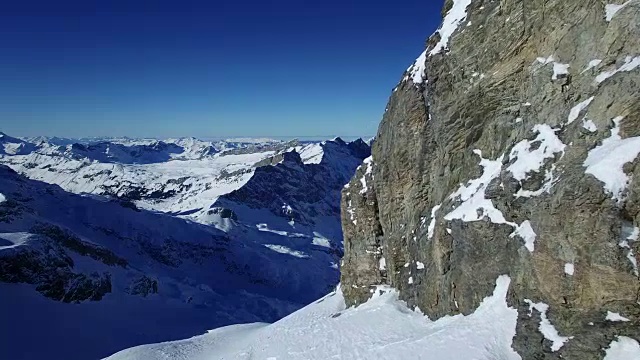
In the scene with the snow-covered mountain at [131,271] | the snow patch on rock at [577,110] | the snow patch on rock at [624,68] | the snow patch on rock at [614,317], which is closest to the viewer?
the snow patch on rock at [614,317]

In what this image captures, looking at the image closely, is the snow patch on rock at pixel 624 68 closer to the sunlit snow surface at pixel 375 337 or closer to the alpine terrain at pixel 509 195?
the alpine terrain at pixel 509 195

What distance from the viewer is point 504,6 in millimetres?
22594

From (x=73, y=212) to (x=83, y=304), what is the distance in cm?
7099

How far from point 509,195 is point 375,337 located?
11.8m

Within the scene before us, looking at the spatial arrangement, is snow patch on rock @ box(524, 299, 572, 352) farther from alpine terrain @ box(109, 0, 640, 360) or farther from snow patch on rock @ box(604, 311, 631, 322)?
snow patch on rock @ box(604, 311, 631, 322)

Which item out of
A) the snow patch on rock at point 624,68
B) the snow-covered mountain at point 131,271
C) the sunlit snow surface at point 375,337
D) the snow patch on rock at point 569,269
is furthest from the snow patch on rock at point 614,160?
the snow-covered mountain at point 131,271

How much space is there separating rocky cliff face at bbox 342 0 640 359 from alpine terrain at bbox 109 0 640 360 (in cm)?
7

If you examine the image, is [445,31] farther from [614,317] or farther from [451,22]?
[614,317]

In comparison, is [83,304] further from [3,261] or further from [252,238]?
[252,238]

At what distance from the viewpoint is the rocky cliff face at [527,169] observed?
14.7m

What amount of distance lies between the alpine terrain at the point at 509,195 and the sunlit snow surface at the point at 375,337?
4.9 inches

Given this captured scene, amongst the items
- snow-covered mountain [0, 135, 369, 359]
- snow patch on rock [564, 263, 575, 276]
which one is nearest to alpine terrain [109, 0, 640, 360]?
snow patch on rock [564, 263, 575, 276]

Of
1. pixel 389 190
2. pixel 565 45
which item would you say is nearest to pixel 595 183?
pixel 565 45

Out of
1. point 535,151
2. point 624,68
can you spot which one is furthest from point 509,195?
point 624,68
